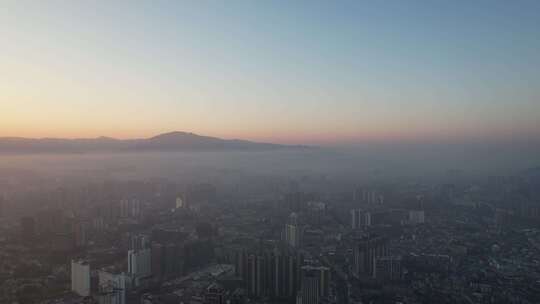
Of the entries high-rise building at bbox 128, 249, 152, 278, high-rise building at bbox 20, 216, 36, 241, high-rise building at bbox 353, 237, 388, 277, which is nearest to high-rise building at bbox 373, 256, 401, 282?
high-rise building at bbox 353, 237, 388, 277

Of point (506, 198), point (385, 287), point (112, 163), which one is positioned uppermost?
point (112, 163)

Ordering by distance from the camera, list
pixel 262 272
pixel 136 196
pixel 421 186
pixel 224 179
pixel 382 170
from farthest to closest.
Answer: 1. pixel 382 170
2. pixel 421 186
3. pixel 224 179
4. pixel 136 196
5. pixel 262 272

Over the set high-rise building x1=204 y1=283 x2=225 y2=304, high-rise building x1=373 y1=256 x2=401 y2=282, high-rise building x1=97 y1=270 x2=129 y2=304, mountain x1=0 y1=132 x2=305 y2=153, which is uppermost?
mountain x1=0 y1=132 x2=305 y2=153

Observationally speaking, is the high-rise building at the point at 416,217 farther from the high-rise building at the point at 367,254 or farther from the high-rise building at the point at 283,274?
the high-rise building at the point at 283,274

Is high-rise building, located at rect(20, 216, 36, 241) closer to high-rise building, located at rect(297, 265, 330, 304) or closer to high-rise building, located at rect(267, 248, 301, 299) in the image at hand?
high-rise building, located at rect(267, 248, 301, 299)

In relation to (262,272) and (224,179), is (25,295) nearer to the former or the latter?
(262,272)

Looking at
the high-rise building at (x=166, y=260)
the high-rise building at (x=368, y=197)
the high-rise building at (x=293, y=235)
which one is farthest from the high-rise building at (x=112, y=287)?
the high-rise building at (x=368, y=197)

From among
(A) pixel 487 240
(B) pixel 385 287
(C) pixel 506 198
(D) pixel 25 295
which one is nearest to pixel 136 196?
(D) pixel 25 295
